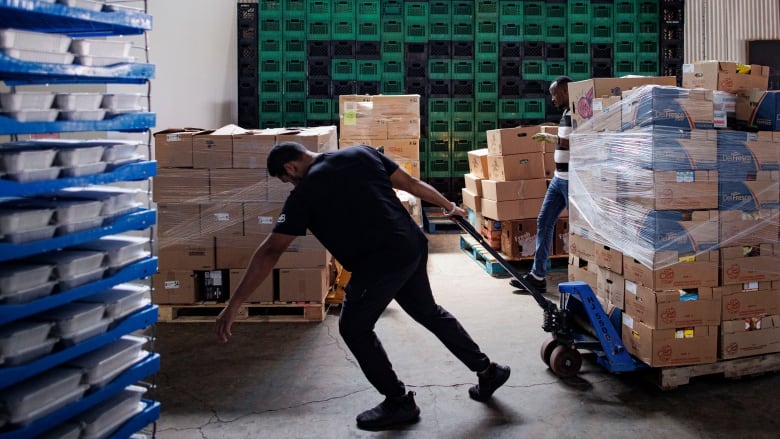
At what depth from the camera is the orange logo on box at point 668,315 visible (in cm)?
430

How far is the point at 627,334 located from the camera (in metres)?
4.61

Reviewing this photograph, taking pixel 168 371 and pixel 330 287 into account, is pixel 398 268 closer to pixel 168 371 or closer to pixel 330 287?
pixel 168 371

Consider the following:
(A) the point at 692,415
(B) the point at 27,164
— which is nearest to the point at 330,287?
(A) the point at 692,415

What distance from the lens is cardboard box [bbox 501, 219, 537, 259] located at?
8.30 meters

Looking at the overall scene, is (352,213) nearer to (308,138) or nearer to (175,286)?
(308,138)

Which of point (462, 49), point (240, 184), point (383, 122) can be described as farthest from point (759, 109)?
point (462, 49)

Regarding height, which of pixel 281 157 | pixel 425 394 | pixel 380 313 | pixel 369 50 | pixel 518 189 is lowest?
pixel 425 394

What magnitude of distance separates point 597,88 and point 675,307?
64.7 inches

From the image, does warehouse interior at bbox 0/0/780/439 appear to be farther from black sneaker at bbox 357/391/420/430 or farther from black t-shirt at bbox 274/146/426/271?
black t-shirt at bbox 274/146/426/271

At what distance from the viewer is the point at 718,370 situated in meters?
4.53

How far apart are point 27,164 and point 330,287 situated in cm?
438

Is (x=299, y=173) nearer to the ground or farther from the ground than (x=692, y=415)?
farther from the ground

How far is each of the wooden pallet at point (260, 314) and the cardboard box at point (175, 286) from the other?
0.06m

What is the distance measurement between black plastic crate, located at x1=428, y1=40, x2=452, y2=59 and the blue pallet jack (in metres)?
7.25
